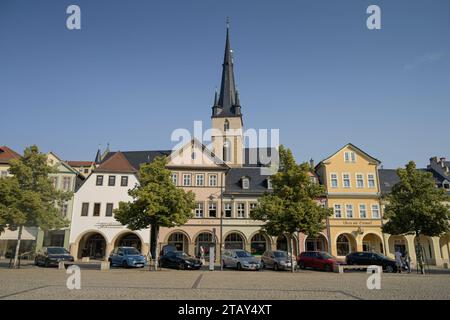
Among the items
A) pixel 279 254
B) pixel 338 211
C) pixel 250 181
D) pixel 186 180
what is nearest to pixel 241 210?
pixel 250 181

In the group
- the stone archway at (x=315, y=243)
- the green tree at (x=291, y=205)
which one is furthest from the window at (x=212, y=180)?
the green tree at (x=291, y=205)

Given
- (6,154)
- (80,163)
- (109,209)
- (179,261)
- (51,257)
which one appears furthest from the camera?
(80,163)

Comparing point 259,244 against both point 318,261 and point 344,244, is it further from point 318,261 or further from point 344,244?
point 318,261

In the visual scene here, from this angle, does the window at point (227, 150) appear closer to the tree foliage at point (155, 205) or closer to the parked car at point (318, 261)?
the parked car at point (318, 261)

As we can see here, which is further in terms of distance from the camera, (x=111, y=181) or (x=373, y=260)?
(x=111, y=181)

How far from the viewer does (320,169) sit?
39.1 metres

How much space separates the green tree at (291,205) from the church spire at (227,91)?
3836 centimetres

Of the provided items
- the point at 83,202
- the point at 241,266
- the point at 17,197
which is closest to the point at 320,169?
the point at 241,266

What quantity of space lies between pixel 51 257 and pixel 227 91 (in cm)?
4618

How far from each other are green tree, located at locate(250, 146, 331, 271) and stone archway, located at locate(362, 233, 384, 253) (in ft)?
53.2

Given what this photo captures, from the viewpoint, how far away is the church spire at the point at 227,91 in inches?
2451

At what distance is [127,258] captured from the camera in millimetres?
23031

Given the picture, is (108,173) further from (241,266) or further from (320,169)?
(320,169)
